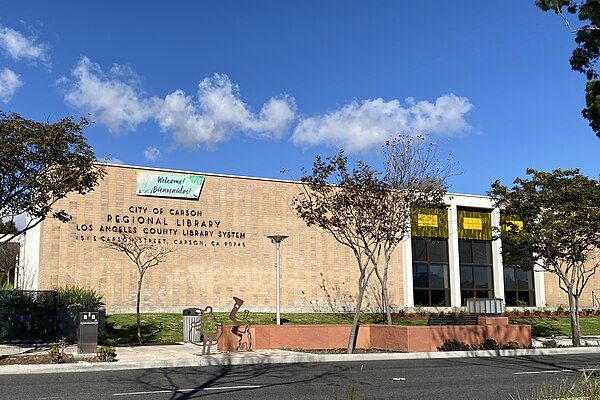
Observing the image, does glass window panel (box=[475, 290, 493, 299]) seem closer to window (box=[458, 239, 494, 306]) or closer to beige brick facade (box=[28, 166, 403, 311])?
window (box=[458, 239, 494, 306])

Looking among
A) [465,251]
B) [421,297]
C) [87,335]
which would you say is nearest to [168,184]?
[87,335]

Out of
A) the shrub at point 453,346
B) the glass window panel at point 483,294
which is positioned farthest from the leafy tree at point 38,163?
the glass window panel at point 483,294

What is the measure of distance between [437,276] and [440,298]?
1.44m

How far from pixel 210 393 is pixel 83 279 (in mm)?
22690

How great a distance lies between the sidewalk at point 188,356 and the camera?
17609mm

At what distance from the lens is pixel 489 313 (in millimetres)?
37562

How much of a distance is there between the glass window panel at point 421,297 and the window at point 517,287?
674 cm

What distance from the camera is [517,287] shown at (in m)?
46.8

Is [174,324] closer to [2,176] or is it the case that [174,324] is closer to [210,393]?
[2,176]

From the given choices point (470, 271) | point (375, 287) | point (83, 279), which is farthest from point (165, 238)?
point (470, 271)

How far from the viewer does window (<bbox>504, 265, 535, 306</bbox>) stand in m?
46.5

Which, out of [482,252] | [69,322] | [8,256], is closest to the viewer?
[69,322]

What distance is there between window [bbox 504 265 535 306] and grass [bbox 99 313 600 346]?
4.98 metres

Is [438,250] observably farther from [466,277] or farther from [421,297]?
[421,297]
